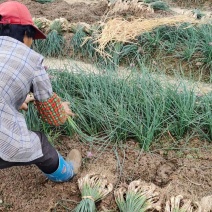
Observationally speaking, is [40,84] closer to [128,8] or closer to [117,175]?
[117,175]

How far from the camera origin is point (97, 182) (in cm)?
222

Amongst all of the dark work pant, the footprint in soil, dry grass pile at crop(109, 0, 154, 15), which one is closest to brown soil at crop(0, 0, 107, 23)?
dry grass pile at crop(109, 0, 154, 15)

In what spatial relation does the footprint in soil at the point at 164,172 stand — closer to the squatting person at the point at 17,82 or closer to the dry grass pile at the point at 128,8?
the squatting person at the point at 17,82

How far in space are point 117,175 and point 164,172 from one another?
30 cm

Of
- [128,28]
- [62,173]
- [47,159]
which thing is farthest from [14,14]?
[128,28]

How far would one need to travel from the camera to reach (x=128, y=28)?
167 inches

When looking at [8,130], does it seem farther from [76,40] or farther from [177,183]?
[76,40]

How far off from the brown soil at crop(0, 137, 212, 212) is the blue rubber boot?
0.07 metres

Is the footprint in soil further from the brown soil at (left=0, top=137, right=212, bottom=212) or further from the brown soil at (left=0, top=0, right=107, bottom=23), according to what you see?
the brown soil at (left=0, top=0, right=107, bottom=23)

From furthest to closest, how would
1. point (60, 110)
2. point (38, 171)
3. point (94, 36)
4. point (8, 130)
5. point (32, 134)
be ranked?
point (94, 36) → point (38, 171) → point (60, 110) → point (32, 134) → point (8, 130)

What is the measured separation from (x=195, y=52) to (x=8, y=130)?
2.61 metres

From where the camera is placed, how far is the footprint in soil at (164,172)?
2.36m

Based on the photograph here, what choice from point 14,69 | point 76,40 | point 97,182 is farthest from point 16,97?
point 76,40

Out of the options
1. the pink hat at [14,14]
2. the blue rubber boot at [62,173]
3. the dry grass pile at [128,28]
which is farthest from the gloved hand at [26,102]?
the dry grass pile at [128,28]
